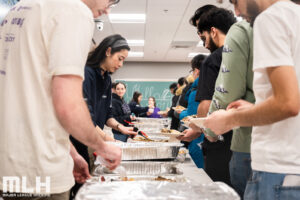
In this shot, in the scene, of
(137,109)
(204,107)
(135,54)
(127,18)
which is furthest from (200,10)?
(135,54)

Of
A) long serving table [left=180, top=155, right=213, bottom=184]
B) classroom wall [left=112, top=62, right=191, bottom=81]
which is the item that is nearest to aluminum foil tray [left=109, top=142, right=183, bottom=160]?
long serving table [left=180, top=155, right=213, bottom=184]

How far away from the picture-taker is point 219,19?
1571mm

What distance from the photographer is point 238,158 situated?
1026 millimetres

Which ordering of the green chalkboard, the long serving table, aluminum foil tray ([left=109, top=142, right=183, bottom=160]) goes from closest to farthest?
the long serving table → aluminum foil tray ([left=109, top=142, right=183, bottom=160]) → the green chalkboard

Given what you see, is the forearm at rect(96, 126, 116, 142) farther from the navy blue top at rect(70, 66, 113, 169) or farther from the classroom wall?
the classroom wall

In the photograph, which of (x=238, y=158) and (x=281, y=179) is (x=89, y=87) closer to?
(x=238, y=158)

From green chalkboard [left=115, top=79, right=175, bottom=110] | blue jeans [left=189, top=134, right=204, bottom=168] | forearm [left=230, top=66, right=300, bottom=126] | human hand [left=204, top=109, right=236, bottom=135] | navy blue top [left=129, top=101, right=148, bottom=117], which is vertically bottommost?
green chalkboard [left=115, top=79, right=175, bottom=110]

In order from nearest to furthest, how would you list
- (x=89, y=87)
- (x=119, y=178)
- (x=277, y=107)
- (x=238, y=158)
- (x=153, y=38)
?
(x=277, y=107) → (x=238, y=158) → (x=119, y=178) → (x=89, y=87) → (x=153, y=38)

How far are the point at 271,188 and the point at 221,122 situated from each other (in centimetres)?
23

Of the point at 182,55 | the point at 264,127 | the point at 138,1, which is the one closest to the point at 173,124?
the point at 138,1

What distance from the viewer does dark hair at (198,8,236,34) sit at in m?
1.57

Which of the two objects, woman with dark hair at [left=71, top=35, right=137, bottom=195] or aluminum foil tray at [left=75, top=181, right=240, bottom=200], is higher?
aluminum foil tray at [left=75, top=181, right=240, bottom=200]

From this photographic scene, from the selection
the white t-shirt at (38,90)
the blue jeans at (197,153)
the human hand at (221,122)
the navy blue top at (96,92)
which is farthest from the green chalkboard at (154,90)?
the white t-shirt at (38,90)

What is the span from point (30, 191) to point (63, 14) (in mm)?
479
